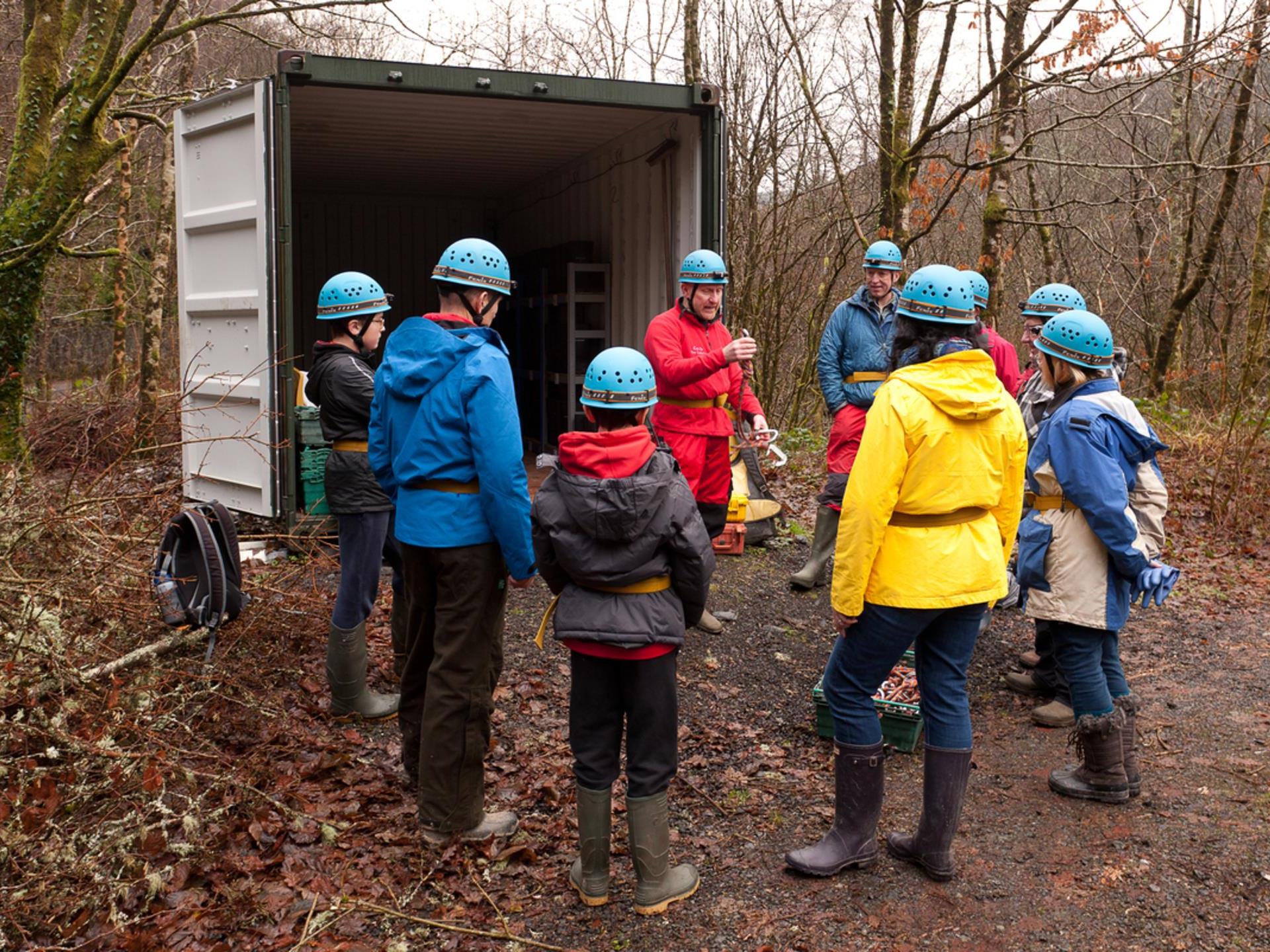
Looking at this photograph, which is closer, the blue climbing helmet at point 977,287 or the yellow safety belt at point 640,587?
the yellow safety belt at point 640,587

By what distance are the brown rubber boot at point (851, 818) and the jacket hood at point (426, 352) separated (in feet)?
6.05

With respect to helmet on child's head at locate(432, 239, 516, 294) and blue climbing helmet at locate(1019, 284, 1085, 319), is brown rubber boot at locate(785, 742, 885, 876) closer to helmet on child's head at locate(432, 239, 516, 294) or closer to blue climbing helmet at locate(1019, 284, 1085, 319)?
helmet on child's head at locate(432, 239, 516, 294)

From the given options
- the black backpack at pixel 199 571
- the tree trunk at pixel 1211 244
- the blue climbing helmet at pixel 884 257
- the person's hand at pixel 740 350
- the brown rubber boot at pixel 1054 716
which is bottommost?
the brown rubber boot at pixel 1054 716

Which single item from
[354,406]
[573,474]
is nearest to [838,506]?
[354,406]

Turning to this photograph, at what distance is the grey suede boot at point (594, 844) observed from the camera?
339cm

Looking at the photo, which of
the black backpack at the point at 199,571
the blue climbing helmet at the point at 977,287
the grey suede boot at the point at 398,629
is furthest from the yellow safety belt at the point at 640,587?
the black backpack at the point at 199,571

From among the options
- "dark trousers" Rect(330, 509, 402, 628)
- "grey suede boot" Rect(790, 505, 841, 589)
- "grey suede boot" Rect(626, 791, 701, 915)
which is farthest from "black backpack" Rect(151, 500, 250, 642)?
"grey suede boot" Rect(790, 505, 841, 589)

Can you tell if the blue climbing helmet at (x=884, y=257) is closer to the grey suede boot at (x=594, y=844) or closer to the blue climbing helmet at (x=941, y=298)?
the blue climbing helmet at (x=941, y=298)

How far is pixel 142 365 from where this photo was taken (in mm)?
12289

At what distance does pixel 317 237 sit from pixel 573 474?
11126mm

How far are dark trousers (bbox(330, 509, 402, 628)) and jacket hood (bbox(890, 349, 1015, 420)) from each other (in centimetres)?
243

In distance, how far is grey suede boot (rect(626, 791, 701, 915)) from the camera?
3.35 meters

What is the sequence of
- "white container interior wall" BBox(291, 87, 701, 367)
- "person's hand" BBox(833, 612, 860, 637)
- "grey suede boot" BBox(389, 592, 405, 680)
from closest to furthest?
"person's hand" BBox(833, 612, 860, 637) → "grey suede boot" BBox(389, 592, 405, 680) → "white container interior wall" BBox(291, 87, 701, 367)

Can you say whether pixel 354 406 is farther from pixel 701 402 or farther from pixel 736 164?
pixel 736 164
